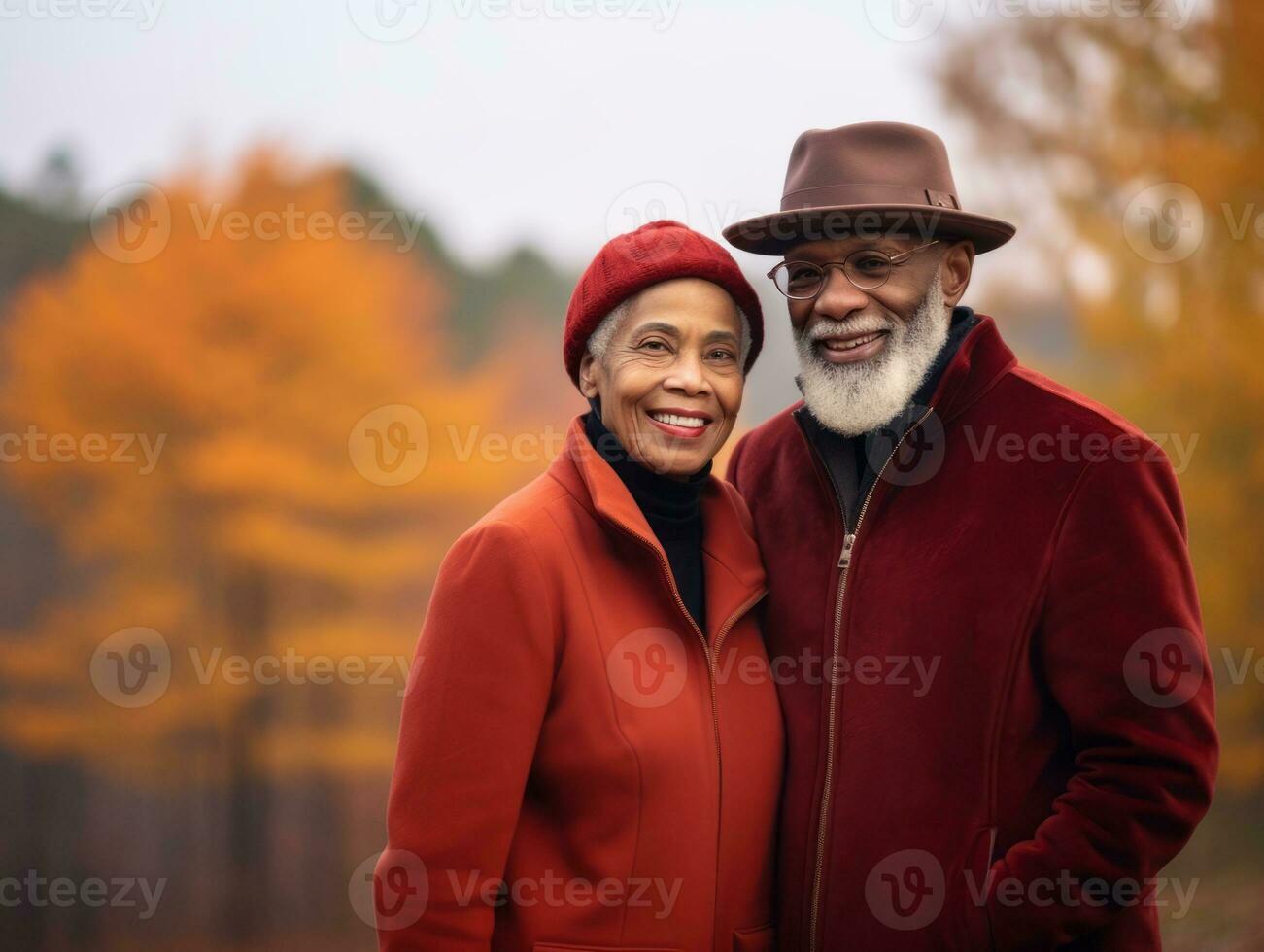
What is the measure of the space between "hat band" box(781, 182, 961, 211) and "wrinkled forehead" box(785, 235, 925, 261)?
0.08 m

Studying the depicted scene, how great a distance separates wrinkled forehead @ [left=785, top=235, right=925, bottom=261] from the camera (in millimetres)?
2518

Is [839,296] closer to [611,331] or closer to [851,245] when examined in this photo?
[851,245]

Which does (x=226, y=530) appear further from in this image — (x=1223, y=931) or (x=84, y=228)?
(x=1223, y=931)

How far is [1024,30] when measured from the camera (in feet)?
38.3

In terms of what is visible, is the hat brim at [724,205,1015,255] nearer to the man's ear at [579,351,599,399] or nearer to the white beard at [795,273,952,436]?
the white beard at [795,273,952,436]

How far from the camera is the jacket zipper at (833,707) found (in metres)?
2.39

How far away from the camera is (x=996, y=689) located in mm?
2277

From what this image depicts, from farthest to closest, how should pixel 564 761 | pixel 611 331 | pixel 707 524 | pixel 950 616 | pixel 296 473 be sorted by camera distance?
pixel 296 473 < pixel 707 524 < pixel 611 331 < pixel 950 616 < pixel 564 761

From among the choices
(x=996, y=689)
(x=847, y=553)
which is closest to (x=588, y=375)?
(x=847, y=553)

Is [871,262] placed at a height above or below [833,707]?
above

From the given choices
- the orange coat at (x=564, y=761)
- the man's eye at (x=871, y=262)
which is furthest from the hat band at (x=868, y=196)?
the orange coat at (x=564, y=761)

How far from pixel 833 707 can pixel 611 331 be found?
3.10 ft

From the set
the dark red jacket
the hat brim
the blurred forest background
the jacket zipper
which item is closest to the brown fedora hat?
the hat brim

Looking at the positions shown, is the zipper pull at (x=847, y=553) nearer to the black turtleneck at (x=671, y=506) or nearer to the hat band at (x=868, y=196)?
the black turtleneck at (x=671, y=506)
